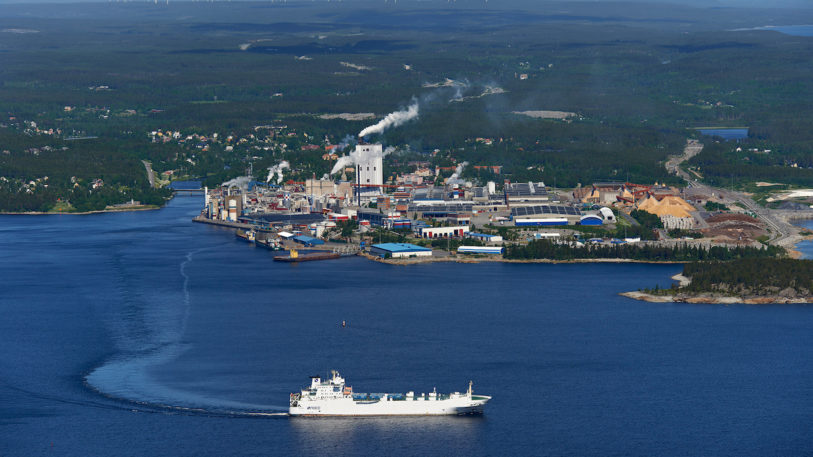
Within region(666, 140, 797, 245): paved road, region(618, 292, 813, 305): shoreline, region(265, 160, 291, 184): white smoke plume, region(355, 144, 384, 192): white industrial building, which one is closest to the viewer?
region(618, 292, 813, 305): shoreline

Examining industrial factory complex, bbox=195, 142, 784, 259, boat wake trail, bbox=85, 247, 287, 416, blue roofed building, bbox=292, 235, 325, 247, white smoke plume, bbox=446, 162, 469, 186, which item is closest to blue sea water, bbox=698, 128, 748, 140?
white smoke plume, bbox=446, 162, 469, 186

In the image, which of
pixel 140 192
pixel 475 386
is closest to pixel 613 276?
pixel 475 386

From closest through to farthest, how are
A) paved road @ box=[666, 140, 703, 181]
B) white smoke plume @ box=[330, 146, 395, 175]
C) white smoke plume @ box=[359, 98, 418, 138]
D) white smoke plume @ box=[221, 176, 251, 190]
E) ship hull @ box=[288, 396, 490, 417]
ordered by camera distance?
ship hull @ box=[288, 396, 490, 417]
white smoke plume @ box=[330, 146, 395, 175]
white smoke plume @ box=[221, 176, 251, 190]
paved road @ box=[666, 140, 703, 181]
white smoke plume @ box=[359, 98, 418, 138]

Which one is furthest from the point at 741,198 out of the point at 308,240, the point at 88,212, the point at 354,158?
the point at 88,212

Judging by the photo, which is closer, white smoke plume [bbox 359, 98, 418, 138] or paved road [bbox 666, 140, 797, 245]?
paved road [bbox 666, 140, 797, 245]

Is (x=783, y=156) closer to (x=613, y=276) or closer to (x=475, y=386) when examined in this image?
(x=613, y=276)

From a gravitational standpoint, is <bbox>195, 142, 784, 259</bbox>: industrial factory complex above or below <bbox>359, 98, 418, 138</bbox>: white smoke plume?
below

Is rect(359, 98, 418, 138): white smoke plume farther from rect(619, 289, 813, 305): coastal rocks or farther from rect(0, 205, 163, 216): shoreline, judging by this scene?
rect(619, 289, 813, 305): coastal rocks

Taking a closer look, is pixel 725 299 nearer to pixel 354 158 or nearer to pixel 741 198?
pixel 741 198

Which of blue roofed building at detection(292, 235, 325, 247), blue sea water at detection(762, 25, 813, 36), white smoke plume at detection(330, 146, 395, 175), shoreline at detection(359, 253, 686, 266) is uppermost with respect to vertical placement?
blue sea water at detection(762, 25, 813, 36)
